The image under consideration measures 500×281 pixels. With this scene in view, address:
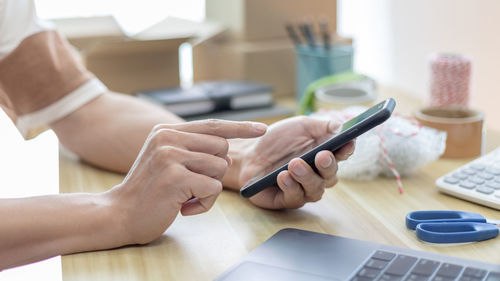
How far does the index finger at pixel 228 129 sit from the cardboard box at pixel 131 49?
0.66m

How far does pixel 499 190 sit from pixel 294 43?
70 cm

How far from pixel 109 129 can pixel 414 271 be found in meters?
0.54

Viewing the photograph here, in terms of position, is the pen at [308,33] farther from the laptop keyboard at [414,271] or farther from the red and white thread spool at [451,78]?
the laptop keyboard at [414,271]

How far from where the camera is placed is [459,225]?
2.08ft

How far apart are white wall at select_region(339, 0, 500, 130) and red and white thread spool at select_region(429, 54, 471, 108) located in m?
0.33

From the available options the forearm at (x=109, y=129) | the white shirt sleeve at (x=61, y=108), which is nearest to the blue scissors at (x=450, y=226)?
the forearm at (x=109, y=129)

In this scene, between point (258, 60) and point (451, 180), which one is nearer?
point (451, 180)

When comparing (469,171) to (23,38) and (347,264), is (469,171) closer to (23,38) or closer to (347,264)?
(347,264)

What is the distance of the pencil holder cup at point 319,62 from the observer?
48.0 inches

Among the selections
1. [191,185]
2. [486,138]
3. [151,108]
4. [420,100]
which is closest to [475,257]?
[191,185]

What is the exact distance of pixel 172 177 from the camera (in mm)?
626

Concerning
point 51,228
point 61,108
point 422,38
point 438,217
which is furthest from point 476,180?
point 422,38

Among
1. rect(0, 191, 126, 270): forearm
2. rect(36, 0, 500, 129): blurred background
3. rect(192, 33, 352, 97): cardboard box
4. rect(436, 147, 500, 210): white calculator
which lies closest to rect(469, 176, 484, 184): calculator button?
rect(436, 147, 500, 210): white calculator

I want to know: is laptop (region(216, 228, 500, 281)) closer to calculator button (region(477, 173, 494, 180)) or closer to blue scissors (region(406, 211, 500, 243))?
blue scissors (region(406, 211, 500, 243))
